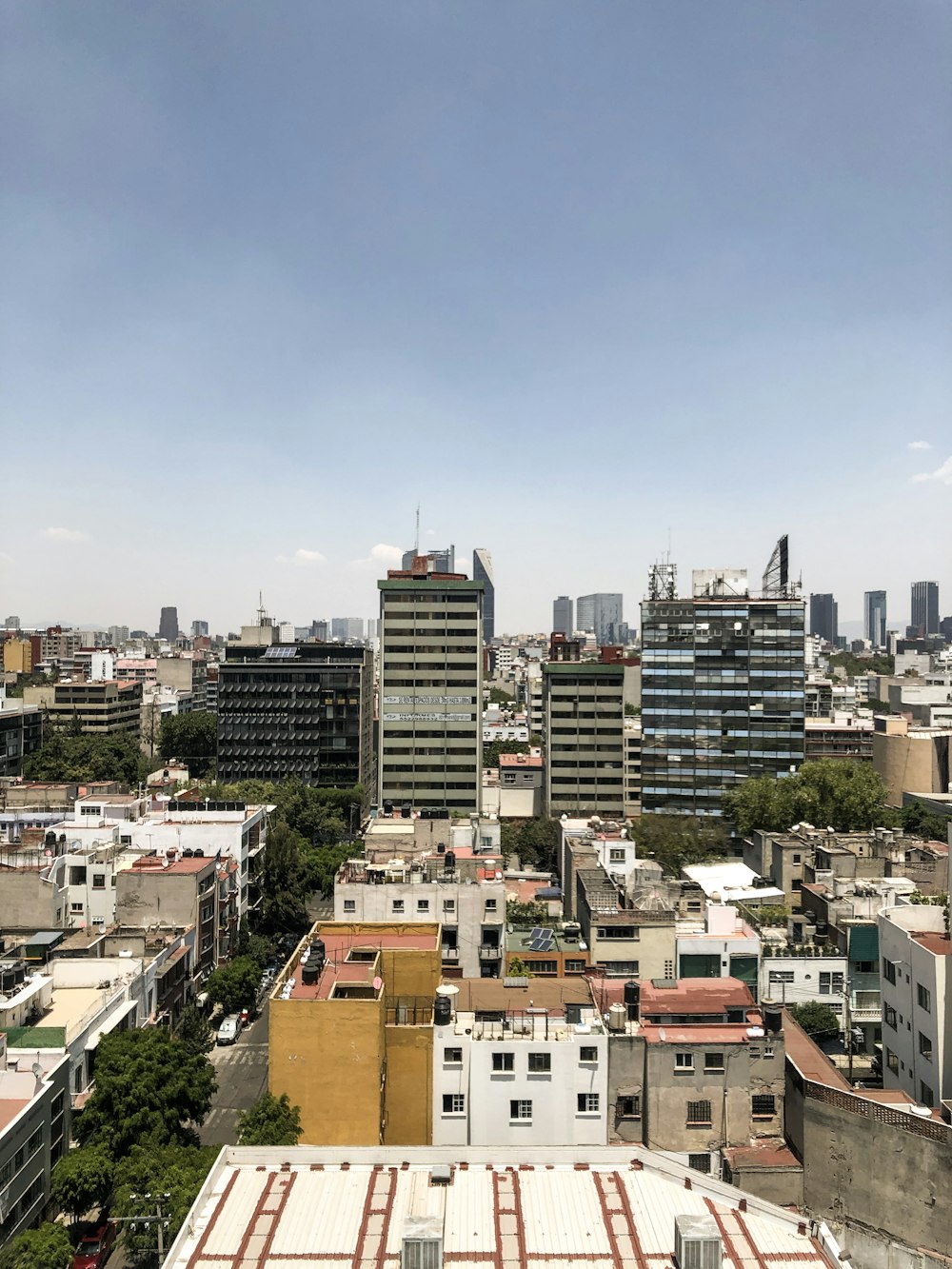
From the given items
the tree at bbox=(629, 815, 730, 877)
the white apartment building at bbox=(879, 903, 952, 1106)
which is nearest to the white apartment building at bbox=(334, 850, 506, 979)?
the white apartment building at bbox=(879, 903, 952, 1106)

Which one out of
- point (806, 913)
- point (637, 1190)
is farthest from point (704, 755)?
point (637, 1190)

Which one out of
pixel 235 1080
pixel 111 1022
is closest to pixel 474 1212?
pixel 111 1022

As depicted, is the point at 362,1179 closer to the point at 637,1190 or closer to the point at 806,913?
the point at 637,1190

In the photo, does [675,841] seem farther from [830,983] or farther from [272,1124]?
[272,1124]

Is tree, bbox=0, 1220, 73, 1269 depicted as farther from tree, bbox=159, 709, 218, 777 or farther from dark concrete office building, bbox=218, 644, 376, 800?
tree, bbox=159, 709, 218, 777

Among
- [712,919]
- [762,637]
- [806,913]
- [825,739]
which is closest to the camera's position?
[712,919]

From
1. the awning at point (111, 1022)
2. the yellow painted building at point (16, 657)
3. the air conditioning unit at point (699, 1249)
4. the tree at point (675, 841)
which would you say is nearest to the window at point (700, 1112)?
the air conditioning unit at point (699, 1249)
